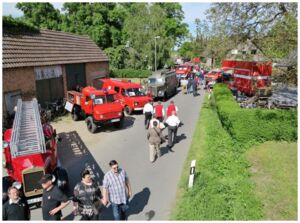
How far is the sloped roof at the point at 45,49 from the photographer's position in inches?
651

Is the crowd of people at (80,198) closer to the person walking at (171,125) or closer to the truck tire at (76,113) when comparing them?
the person walking at (171,125)

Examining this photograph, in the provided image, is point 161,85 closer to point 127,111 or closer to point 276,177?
point 127,111

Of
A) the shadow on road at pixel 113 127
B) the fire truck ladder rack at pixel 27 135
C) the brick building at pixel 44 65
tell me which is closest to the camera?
the fire truck ladder rack at pixel 27 135

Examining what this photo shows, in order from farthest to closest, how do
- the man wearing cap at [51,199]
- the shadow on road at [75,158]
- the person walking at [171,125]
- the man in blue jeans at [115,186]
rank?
the person walking at [171,125] < the shadow on road at [75,158] < the man in blue jeans at [115,186] < the man wearing cap at [51,199]

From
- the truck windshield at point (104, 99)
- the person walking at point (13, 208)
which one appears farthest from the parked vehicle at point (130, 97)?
the person walking at point (13, 208)

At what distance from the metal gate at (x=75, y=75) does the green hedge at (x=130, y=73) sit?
1575cm

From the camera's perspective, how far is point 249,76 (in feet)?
71.9

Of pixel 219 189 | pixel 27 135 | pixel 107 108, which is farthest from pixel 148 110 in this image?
pixel 27 135

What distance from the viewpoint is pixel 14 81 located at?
15836mm

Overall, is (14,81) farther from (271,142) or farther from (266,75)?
(266,75)

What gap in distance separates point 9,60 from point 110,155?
9096 millimetres

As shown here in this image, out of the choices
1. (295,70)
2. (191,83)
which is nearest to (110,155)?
(295,70)

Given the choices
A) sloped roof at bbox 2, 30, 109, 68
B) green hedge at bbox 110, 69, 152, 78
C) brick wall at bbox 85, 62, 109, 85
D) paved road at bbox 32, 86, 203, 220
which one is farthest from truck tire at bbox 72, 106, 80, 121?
green hedge at bbox 110, 69, 152, 78

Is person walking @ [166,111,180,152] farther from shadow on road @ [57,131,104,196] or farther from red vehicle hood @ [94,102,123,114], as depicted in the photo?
red vehicle hood @ [94,102,123,114]
